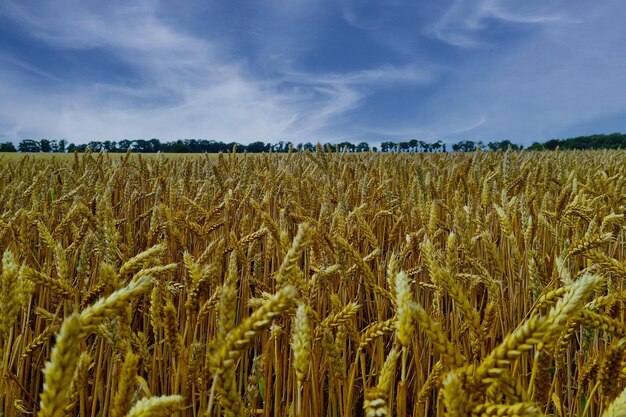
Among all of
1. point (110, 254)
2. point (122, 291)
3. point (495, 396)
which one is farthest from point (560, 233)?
point (122, 291)

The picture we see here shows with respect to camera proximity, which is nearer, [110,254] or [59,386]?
[59,386]

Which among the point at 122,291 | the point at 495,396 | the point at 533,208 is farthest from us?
the point at 533,208

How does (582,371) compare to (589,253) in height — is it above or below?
below

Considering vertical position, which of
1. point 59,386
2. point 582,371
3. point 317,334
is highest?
point 59,386

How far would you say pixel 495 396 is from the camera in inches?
24.5

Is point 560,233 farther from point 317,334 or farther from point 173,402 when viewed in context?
point 173,402

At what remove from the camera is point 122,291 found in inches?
20.4

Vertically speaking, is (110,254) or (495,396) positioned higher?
(110,254)

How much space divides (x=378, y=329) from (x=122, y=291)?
1.73 ft

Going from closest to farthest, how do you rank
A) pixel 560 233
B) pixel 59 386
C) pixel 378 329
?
pixel 59 386 → pixel 378 329 → pixel 560 233

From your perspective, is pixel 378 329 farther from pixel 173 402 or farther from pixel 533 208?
pixel 533 208

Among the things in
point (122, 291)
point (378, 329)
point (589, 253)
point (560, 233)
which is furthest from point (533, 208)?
point (122, 291)

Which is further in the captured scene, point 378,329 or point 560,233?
point 560,233

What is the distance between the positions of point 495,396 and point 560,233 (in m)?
1.56
